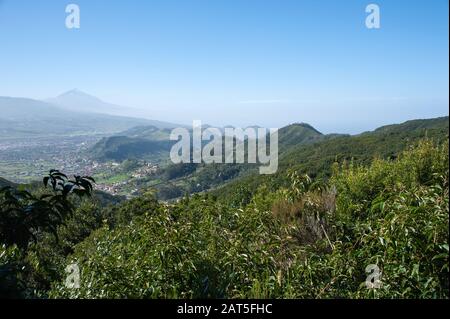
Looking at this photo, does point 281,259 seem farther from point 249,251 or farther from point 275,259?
point 249,251

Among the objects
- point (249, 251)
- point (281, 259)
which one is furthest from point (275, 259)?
point (249, 251)

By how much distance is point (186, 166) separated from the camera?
111312 mm

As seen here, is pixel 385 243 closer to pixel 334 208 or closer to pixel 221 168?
pixel 334 208

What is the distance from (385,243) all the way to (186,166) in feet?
358

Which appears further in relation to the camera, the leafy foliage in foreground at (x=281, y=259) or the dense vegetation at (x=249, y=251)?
the leafy foliage in foreground at (x=281, y=259)

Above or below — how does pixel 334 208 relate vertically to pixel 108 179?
above

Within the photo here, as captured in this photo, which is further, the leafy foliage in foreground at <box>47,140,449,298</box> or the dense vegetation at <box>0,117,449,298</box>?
the leafy foliage in foreground at <box>47,140,449,298</box>
